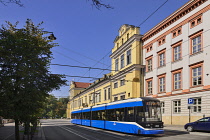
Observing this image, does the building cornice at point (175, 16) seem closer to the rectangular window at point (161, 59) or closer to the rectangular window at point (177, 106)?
the rectangular window at point (161, 59)

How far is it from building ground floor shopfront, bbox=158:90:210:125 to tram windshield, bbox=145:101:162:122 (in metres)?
7.50

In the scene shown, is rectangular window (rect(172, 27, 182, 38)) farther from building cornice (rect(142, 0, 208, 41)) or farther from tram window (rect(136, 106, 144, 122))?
tram window (rect(136, 106, 144, 122))

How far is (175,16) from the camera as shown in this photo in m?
32.7

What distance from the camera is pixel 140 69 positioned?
4244 centimetres

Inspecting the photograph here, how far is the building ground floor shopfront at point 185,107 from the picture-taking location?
2677 centimetres

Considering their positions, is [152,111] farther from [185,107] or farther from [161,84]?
[161,84]

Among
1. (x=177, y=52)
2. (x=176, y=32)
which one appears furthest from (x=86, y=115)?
(x=176, y=32)

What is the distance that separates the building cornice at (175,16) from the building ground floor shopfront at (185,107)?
979 cm

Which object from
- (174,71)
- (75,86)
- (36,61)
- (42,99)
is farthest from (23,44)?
(75,86)

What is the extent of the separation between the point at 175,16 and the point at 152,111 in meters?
17.7

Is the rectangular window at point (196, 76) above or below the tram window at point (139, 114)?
above

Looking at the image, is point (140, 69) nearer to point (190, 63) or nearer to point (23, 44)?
point (190, 63)

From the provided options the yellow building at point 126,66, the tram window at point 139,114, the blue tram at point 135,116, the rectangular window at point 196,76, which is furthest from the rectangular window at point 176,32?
the tram window at point 139,114

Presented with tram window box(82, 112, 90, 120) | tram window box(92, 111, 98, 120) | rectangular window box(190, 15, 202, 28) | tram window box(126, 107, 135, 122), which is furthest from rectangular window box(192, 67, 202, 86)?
tram window box(82, 112, 90, 120)
